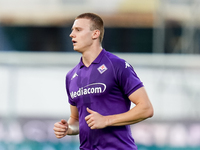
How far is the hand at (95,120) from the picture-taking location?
356cm

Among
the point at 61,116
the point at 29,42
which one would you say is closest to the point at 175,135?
the point at 61,116

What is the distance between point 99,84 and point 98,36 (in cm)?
52

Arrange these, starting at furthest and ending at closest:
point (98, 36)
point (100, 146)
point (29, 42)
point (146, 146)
→ point (29, 42)
point (146, 146)
point (98, 36)
point (100, 146)

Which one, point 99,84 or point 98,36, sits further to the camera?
point 98,36

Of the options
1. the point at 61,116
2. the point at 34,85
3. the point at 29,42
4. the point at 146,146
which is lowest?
the point at 146,146

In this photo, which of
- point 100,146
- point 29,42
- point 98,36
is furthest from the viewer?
point 29,42

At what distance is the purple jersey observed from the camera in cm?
383

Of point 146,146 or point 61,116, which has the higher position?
point 61,116

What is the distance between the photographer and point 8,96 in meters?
8.83

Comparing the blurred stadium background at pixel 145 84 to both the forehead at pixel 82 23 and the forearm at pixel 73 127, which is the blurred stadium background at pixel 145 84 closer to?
the forearm at pixel 73 127

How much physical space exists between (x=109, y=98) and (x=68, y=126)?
53 cm

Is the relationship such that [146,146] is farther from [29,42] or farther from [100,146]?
[100,146]

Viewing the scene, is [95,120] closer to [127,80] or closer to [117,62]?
[127,80]

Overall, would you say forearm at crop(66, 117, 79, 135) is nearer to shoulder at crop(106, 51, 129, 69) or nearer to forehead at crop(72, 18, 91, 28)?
shoulder at crop(106, 51, 129, 69)
